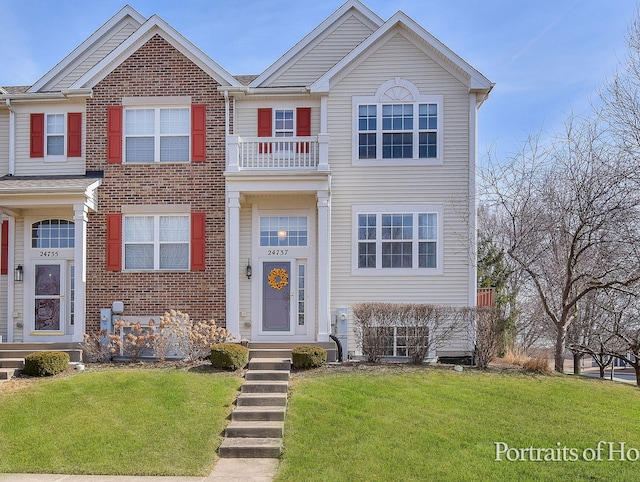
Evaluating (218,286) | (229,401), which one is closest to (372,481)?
(229,401)

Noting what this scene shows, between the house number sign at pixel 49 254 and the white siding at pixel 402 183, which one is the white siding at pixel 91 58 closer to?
the house number sign at pixel 49 254

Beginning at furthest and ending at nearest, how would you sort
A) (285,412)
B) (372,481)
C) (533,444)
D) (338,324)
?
(338,324)
(285,412)
(533,444)
(372,481)

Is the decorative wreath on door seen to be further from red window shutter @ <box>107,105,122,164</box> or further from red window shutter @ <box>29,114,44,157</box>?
red window shutter @ <box>29,114,44,157</box>

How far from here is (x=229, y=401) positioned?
10062mm

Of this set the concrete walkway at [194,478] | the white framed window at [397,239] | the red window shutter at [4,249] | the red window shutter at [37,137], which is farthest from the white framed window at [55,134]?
the concrete walkway at [194,478]

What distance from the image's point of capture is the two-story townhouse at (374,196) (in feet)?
48.1

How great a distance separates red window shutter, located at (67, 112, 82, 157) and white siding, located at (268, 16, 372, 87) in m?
5.26

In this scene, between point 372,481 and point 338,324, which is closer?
point 372,481

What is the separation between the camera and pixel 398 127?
14914mm

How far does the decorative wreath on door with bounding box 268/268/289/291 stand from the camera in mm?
14953

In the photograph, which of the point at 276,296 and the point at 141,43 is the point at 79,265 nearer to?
the point at 276,296

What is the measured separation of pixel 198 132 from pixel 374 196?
4909mm

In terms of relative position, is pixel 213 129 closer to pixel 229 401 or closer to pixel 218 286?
pixel 218 286

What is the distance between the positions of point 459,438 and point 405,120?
29.2 ft
